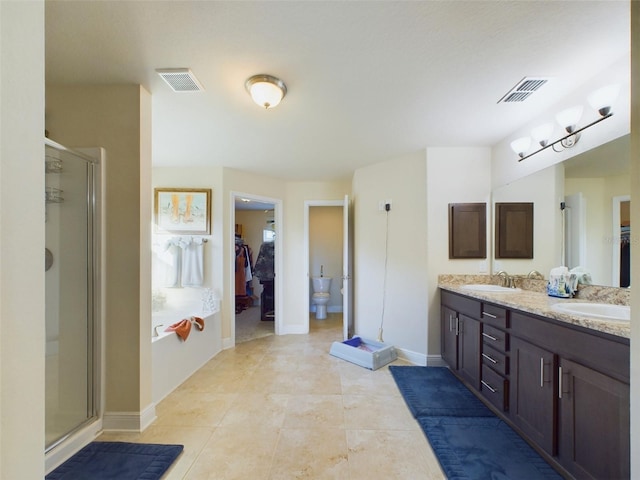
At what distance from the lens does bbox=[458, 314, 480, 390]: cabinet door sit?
2232 mm

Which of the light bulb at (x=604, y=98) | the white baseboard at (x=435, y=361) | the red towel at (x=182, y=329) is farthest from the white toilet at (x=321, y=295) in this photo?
the light bulb at (x=604, y=98)

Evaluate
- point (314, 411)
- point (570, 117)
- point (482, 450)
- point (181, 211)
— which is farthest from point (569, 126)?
point (181, 211)

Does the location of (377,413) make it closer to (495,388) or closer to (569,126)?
(495,388)

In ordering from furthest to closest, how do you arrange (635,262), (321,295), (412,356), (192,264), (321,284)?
Result: (321,284) → (321,295) → (192,264) → (412,356) → (635,262)

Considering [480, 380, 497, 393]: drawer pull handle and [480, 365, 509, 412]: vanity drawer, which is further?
[480, 380, 497, 393]: drawer pull handle

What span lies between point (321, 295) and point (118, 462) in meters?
3.65

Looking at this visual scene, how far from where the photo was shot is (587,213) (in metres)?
1.89

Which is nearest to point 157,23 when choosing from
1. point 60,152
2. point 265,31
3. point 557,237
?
point 265,31

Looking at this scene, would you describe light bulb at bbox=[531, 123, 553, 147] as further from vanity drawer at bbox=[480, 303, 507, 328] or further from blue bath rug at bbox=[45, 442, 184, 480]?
blue bath rug at bbox=[45, 442, 184, 480]

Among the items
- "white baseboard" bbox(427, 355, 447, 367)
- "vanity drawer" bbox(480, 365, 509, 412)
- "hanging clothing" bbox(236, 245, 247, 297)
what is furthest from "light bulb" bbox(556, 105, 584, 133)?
"hanging clothing" bbox(236, 245, 247, 297)

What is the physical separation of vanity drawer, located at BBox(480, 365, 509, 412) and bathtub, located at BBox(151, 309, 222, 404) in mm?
2648

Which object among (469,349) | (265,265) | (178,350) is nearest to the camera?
(469,349)

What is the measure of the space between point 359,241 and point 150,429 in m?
2.80

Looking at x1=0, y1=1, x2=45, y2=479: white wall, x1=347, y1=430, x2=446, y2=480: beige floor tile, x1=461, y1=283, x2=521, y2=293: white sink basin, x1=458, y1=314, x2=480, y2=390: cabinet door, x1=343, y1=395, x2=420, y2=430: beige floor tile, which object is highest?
x1=0, y1=1, x2=45, y2=479: white wall
